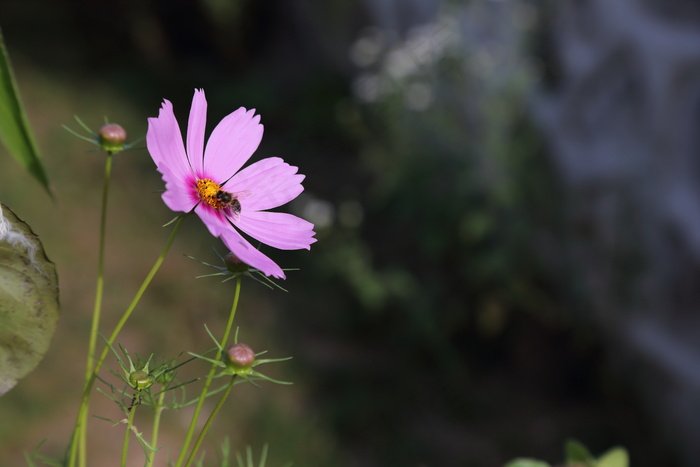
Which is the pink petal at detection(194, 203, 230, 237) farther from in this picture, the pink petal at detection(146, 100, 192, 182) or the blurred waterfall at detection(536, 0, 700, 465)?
the blurred waterfall at detection(536, 0, 700, 465)

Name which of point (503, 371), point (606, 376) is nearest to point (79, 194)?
point (503, 371)

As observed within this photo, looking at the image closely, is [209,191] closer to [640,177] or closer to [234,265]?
[234,265]

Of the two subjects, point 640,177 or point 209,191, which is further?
point 640,177

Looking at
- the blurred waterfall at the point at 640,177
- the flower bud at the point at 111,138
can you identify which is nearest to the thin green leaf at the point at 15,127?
the flower bud at the point at 111,138

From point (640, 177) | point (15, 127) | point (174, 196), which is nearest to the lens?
point (174, 196)

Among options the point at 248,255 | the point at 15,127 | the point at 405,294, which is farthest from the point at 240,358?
the point at 405,294

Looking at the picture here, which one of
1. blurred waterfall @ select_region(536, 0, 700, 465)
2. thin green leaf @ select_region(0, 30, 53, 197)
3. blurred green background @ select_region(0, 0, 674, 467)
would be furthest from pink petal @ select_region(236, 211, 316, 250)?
blurred waterfall @ select_region(536, 0, 700, 465)

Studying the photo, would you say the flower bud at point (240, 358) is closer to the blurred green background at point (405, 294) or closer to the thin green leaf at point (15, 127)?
the thin green leaf at point (15, 127)
